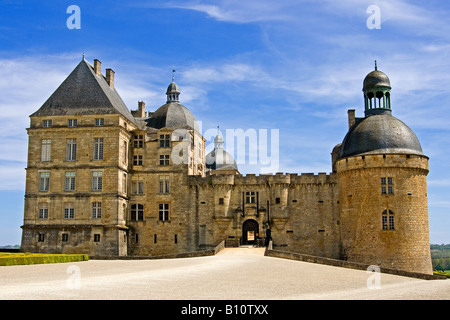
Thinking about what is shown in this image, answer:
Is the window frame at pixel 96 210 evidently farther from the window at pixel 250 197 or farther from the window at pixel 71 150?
the window at pixel 250 197

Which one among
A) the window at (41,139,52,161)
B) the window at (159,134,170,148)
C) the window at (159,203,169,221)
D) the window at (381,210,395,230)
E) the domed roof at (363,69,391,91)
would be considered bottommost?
the window at (381,210,395,230)

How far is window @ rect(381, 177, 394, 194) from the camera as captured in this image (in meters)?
40.4

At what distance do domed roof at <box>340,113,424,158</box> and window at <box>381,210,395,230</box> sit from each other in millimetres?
4782

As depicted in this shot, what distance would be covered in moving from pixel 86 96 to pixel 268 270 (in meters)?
25.8

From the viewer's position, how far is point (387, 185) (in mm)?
40438

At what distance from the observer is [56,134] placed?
142 feet

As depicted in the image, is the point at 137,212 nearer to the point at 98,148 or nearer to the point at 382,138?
the point at 98,148

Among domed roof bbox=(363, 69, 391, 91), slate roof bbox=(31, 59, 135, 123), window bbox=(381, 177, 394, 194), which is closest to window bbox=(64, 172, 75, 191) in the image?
slate roof bbox=(31, 59, 135, 123)

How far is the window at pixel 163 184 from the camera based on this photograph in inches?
1773

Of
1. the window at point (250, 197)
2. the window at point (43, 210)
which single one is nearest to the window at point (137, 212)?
the window at point (43, 210)

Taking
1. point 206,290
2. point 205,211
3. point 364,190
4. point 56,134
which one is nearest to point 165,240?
point 205,211

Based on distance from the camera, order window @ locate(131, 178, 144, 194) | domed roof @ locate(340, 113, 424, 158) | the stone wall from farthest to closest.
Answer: window @ locate(131, 178, 144, 194), domed roof @ locate(340, 113, 424, 158), the stone wall

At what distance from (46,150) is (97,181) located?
5.22 m

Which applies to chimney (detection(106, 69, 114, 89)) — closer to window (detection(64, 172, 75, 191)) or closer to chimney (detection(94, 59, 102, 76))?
chimney (detection(94, 59, 102, 76))
